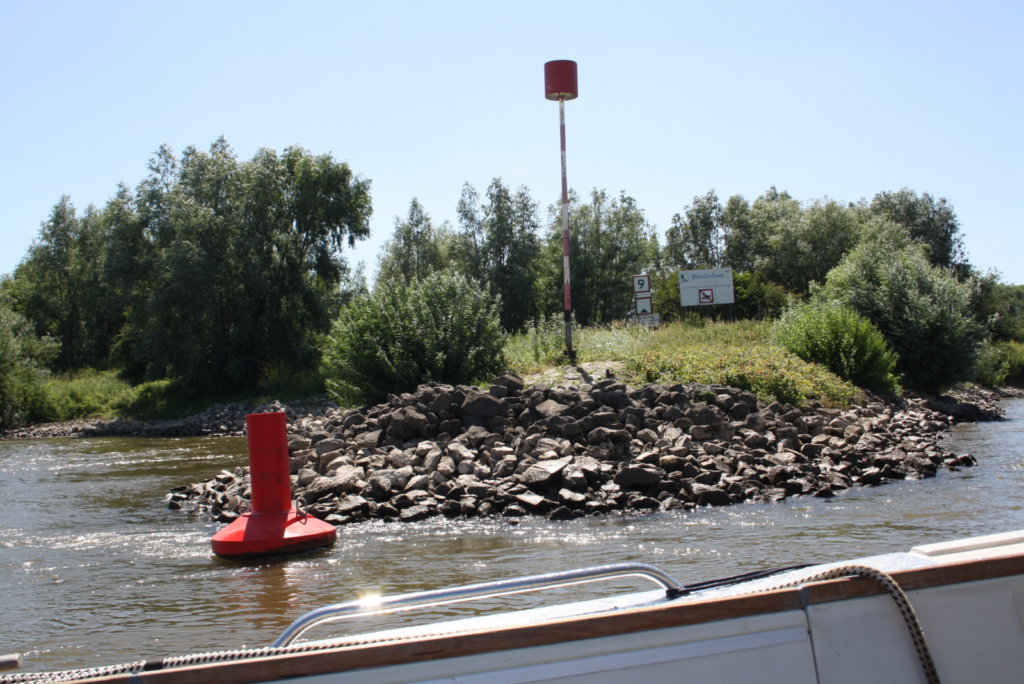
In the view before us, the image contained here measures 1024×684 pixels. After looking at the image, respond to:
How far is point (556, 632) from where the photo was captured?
2.03 m

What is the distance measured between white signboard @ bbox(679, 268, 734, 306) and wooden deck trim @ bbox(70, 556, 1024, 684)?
73.0 feet

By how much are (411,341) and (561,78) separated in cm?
711

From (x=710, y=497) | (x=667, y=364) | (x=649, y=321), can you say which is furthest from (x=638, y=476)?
(x=649, y=321)

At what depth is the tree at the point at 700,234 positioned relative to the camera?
200 feet

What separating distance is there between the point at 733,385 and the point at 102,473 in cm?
1296

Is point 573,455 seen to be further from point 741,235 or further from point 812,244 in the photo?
point 741,235

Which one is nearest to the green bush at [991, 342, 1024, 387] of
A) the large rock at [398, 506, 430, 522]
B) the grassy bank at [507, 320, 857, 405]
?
the grassy bank at [507, 320, 857, 405]

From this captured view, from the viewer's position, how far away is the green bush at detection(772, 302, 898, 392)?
17078mm

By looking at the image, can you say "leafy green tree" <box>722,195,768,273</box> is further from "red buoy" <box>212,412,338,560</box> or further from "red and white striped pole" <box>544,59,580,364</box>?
"red buoy" <box>212,412,338,560</box>

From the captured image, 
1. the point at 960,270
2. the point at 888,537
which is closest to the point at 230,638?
the point at 888,537

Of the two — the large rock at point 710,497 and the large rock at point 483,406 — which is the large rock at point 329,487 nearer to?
the large rock at point 483,406

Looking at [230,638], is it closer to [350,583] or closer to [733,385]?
[350,583]

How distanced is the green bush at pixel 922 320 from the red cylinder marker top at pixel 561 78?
36.9ft

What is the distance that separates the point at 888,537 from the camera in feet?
22.3
